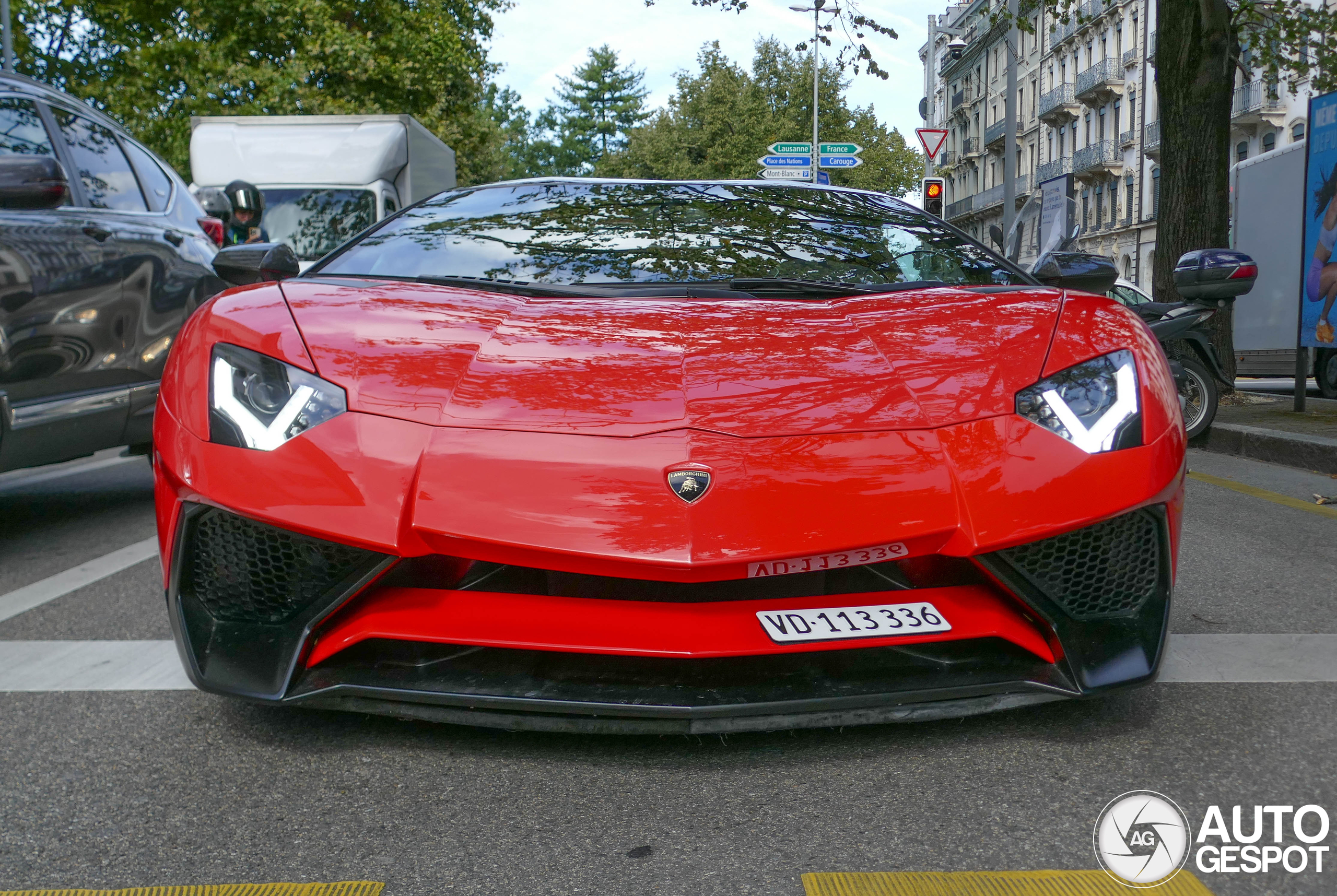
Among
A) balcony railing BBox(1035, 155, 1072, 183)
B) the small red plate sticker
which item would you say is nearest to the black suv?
the small red plate sticker

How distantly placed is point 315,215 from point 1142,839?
38.5 feet

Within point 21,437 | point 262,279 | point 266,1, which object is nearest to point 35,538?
point 21,437

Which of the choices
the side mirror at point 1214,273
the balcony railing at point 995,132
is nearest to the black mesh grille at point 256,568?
the side mirror at point 1214,273

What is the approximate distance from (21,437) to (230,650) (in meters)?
2.54

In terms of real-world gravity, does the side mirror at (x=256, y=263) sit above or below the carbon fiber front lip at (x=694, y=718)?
above

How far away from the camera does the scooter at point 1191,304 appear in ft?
22.4

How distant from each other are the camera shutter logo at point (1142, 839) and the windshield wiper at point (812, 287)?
53.8 inches

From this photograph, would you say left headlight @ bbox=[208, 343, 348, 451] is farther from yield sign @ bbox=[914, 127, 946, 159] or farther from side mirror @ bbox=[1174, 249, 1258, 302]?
yield sign @ bbox=[914, 127, 946, 159]

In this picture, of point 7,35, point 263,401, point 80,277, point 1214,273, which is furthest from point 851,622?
point 7,35

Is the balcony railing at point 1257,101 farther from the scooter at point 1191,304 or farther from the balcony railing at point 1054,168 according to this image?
the scooter at point 1191,304

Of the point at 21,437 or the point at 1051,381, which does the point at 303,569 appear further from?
the point at 21,437

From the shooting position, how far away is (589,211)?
3506 mm

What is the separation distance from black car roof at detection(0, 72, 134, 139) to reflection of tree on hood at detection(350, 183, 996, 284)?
2.34m

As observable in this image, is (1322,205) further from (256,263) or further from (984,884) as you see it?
(984,884)
